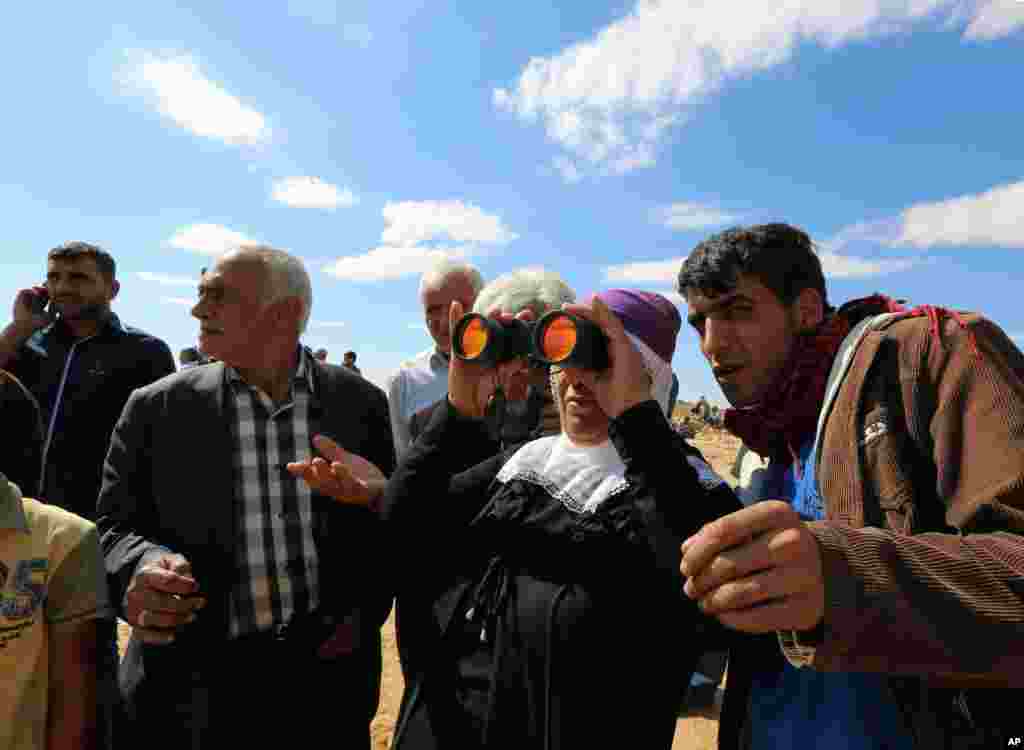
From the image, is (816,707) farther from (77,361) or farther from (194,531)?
(77,361)

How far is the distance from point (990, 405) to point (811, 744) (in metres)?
0.87

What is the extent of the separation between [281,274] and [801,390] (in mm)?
2119

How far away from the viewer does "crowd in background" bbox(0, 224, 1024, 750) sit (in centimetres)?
92

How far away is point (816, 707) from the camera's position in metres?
1.45

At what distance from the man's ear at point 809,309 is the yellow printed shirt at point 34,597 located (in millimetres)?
2214

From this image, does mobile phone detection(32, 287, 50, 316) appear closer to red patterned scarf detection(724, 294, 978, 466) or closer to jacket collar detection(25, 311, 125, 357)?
jacket collar detection(25, 311, 125, 357)

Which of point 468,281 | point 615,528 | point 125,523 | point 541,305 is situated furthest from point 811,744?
Result: point 468,281

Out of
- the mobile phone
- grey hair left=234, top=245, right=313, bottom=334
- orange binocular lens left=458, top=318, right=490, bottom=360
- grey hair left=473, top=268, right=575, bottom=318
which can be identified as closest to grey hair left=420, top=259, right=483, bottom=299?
grey hair left=234, top=245, right=313, bottom=334

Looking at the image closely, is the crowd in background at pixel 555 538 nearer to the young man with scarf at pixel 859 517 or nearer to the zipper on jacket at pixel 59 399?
the young man with scarf at pixel 859 517

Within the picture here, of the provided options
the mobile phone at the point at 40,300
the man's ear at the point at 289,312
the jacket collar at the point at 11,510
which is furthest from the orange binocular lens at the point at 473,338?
the mobile phone at the point at 40,300

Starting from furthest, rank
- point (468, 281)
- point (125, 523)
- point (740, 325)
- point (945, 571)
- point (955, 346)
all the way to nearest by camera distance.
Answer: point (468, 281) → point (125, 523) → point (740, 325) → point (955, 346) → point (945, 571)

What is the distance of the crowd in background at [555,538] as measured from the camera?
0.92 meters

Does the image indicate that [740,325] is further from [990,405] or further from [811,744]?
[811,744]

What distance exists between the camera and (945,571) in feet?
3.00
